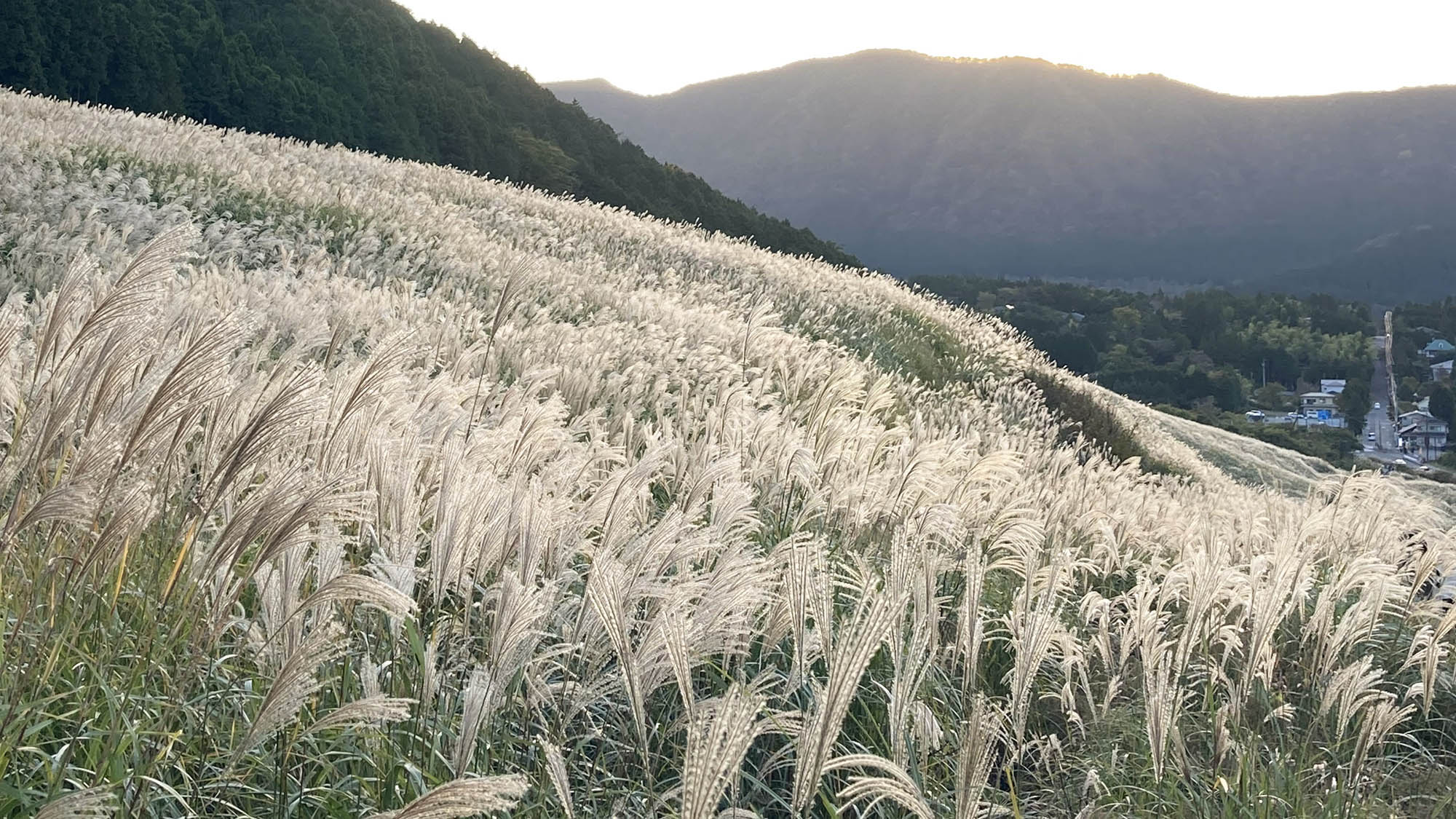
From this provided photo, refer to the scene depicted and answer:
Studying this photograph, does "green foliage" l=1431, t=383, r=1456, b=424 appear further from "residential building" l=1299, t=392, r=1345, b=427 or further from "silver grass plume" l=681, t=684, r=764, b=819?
"silver grass plume" l=681, t=684, r=764, b=819

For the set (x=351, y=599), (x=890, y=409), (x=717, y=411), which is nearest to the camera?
(x=351, y=599)

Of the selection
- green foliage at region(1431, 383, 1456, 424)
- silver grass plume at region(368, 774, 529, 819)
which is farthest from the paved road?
silver grass plume at region(368, 774, 529, 819)

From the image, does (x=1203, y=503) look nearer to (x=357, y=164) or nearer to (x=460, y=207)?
(x=460, y=207)

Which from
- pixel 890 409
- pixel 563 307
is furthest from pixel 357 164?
pixel 890 409

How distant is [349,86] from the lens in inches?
1806

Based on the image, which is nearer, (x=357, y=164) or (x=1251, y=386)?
(x=357, y=164)

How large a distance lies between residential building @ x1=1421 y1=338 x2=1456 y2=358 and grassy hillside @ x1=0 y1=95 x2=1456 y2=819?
128m

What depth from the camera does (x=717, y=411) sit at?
16.0ft

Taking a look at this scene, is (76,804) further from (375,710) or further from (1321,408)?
(1321,408)

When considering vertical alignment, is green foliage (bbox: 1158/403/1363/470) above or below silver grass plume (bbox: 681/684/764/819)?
below

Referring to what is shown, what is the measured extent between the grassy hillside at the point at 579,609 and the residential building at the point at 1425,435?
9130 centimetres

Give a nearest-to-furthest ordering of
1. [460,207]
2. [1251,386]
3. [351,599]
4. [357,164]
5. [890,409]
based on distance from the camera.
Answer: [351,599], [890,409], [460,207], [357,164], [1251,386]

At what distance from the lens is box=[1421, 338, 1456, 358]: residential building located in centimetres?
11288

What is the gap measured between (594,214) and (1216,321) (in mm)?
94329
